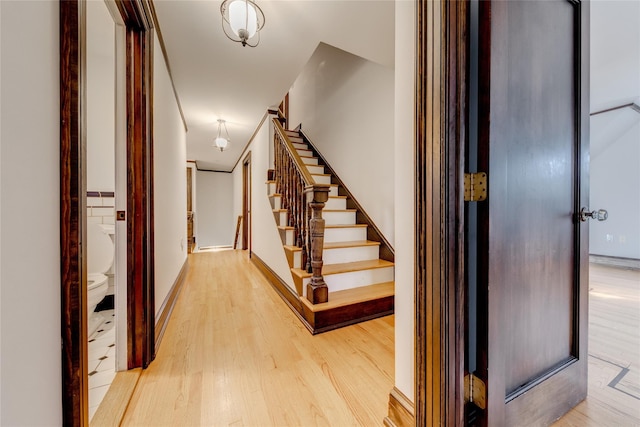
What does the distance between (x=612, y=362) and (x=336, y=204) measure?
2322mm

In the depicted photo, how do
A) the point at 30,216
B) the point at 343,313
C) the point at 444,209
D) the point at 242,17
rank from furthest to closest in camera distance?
1. the point at 343,313
2. the point at 242,17
3. the point at 444,209
4. the point at 30,216

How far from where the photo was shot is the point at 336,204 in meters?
2.96

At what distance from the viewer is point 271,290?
2.63m

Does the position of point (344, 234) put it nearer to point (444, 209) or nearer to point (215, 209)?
point (444, 209)

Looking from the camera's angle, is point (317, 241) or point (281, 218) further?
point (281, 218)

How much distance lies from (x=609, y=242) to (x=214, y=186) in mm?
9142

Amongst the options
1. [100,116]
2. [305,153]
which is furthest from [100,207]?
[305,153]

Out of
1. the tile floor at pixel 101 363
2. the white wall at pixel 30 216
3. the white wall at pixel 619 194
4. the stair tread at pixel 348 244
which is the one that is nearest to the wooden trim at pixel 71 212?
the white wall at pixel 30 216

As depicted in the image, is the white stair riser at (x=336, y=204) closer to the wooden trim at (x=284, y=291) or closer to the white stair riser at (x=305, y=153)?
the wooden trim at (x=284, y=291)

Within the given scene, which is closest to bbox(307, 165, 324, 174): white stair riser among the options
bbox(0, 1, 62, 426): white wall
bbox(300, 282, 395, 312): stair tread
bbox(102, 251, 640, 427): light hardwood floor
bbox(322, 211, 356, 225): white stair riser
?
bbox(322, 211, 356, 225): white stair riser

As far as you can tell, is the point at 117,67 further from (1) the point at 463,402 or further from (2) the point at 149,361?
(1) the point at 463,402

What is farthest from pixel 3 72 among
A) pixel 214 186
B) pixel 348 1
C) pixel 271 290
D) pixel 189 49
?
pixel 214 186

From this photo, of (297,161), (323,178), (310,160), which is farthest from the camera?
(310,160)

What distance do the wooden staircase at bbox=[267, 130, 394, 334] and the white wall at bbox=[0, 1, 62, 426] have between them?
1.36 m
